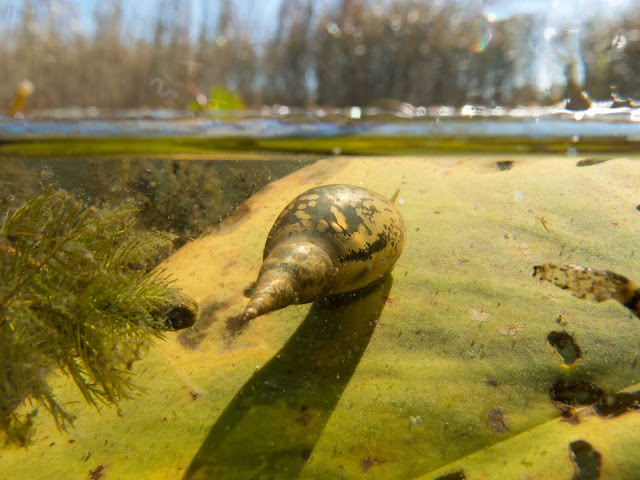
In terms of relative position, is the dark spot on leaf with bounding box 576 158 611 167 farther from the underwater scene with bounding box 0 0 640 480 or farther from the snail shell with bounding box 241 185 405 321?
the snail shell with bounding box 241 185 405 321

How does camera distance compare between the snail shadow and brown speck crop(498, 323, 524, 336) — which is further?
brown speck crop(498, 323, 524, 336)

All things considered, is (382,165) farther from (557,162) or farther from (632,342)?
(632,342)

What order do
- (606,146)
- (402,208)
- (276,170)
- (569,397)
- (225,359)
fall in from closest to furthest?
1. (569,397)
2. (225,359)
3. (402,208)
4. (606,146)
5. (276,170)

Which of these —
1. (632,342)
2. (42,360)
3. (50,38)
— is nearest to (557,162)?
(632,342)

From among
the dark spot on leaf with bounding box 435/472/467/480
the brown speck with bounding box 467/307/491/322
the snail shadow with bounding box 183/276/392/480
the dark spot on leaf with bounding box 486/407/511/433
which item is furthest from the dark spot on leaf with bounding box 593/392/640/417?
the snail shadow with bounding box 183/276/392/480

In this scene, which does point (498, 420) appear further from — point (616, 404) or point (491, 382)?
point (616, 404)

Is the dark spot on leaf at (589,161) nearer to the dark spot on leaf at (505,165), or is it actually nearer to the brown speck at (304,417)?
the dark spot on leaf at (505,165)
